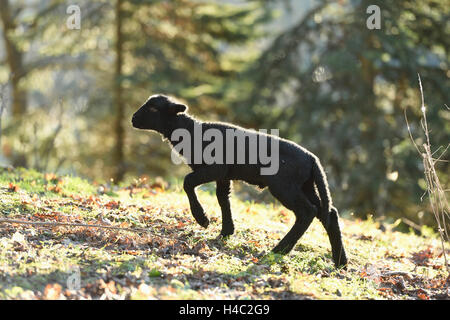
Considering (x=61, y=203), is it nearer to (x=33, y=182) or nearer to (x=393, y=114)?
(x=33, y=182)

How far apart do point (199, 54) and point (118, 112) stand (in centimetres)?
440

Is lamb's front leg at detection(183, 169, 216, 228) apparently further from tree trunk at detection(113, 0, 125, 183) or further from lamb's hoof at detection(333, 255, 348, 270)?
tree trunk at detection(113, 0, 125, 183)

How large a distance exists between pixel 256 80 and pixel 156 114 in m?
10.7

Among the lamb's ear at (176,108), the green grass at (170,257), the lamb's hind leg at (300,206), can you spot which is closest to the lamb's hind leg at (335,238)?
the green grass at (170,257)

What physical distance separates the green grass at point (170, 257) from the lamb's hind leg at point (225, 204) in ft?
0.61

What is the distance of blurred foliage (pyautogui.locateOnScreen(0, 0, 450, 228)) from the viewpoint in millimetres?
14562

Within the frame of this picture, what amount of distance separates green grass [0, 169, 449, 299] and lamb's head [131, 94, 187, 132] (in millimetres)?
1487

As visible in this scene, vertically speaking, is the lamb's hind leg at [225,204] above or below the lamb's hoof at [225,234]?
above

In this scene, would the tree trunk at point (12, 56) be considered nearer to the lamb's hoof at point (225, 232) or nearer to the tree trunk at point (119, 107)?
the tree trunk at point (119, 107)

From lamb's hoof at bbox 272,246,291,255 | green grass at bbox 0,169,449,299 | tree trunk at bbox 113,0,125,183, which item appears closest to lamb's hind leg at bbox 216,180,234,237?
green grass at bbox 0,169,449,299

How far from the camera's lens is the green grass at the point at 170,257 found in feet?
17.4

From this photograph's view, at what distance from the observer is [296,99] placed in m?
16.6
